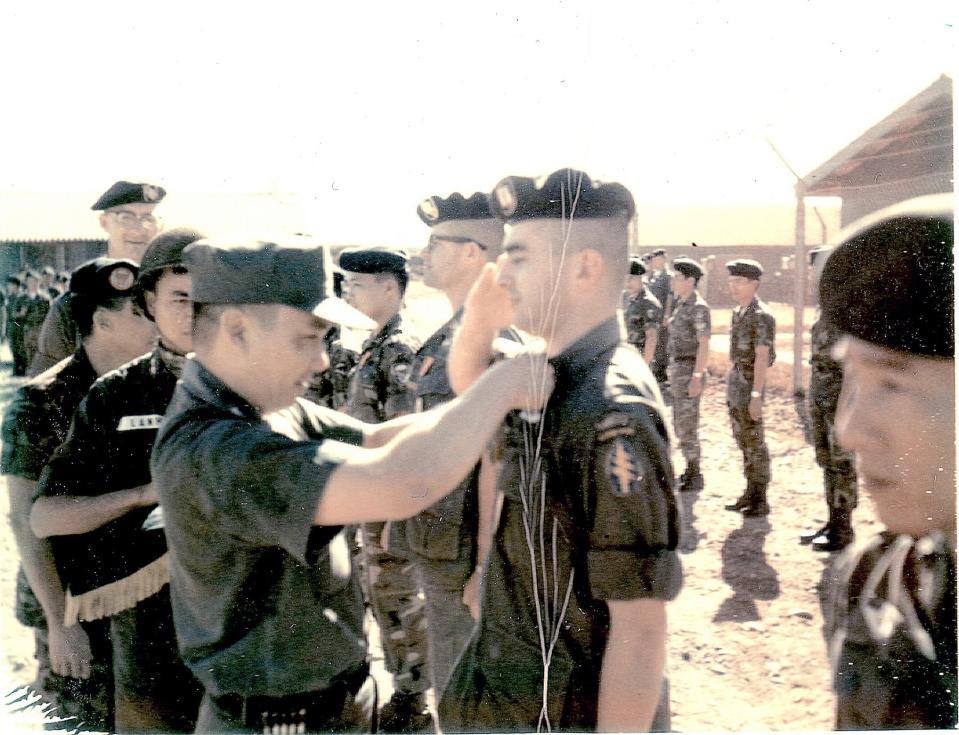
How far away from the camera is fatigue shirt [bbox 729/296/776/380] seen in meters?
2.85

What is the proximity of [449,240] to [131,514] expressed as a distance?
1355 millimetres

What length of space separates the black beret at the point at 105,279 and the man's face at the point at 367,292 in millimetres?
976

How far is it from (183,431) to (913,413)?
183 cm

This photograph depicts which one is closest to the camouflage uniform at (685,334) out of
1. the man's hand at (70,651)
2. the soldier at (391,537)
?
the soldier at (391,537)

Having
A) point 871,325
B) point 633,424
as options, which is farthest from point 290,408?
point 871,325

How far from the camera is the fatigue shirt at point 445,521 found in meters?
2.44

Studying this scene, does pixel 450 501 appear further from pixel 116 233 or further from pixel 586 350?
Answer: pixel 116 233

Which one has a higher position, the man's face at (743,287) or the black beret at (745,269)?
the black beret at (745,269)

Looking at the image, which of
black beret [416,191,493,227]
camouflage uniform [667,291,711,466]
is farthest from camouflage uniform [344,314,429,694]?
camouflage uniform [667,291,711,466]

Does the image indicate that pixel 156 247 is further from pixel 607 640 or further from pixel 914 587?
pixel 914 587

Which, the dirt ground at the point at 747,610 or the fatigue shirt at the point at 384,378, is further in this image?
the fatigue shirt at the point at 384,378

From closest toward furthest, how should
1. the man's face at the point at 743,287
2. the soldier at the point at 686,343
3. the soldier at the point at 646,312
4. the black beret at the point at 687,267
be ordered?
the black beret at the point at 687,267, the man's face at the point at 743,287, the soldier at the point at 646,312, the soldier at the point at 686,343

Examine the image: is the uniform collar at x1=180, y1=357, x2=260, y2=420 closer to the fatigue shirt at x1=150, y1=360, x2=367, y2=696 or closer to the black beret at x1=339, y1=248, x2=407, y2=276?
the fatigue shirt at x1=150, y1=360, x2=367, y2=696

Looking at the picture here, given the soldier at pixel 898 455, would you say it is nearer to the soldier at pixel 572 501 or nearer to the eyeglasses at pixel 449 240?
the soldier at pixel 572 501
